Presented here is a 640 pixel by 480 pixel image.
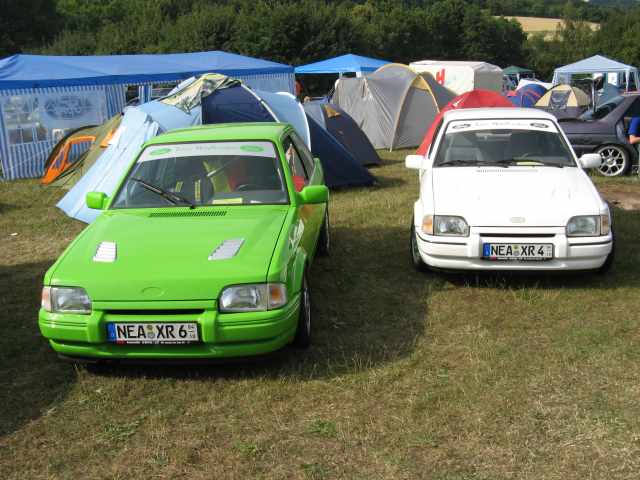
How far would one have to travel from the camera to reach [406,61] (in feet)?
199

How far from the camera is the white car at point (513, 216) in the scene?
5.58 m

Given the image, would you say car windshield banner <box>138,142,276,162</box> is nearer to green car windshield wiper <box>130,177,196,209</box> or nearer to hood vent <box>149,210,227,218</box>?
green car windshield wiper <box>130,177,196,209</box>

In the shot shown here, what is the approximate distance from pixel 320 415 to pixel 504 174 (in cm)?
337

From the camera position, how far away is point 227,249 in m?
4.39

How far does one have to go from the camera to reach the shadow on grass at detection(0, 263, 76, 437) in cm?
405

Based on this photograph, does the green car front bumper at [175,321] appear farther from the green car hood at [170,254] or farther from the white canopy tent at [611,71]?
the white canopy tent at [611,71]

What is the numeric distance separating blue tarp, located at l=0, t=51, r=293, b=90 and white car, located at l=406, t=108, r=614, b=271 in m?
10.9

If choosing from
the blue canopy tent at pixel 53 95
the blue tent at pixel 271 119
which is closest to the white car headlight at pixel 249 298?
the blue tent at pixel 271 119

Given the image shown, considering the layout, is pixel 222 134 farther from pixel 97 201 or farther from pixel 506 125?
pixel 506 125

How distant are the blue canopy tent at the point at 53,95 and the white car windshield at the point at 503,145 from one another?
34.7 ft

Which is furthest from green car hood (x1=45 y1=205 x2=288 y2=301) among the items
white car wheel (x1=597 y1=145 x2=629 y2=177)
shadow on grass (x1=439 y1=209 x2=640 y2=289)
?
white car wheel (x1=597 y1=145 x2=629 y2=177)

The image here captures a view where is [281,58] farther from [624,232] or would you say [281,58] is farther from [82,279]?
[82,279]

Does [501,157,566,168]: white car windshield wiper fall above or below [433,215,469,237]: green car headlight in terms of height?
above

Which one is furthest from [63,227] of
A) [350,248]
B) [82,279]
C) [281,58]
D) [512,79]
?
[512,79]
